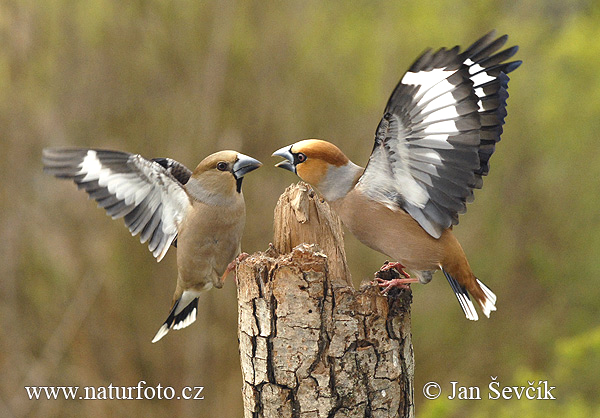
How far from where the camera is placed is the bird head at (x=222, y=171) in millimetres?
3951

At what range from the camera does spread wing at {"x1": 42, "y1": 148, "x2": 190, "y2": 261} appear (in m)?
3.92

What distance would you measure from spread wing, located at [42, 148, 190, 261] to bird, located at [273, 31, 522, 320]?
888mm

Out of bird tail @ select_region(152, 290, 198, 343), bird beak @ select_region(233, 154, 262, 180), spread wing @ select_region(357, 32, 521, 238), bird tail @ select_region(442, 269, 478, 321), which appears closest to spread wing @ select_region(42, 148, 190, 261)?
bird beak @ select_region(233, 154, 262, 180)

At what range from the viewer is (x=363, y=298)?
3146mm

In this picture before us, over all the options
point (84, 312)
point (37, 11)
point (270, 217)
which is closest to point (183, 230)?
point (270, 217)

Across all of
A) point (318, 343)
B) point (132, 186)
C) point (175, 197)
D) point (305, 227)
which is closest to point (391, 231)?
point (305, 227)

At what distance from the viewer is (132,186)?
160 inches

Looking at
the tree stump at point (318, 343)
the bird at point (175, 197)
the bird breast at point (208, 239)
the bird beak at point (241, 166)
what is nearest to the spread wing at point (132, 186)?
the bird at point (175, 197)

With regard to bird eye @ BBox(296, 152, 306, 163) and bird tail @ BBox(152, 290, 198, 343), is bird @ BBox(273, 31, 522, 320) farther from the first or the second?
bird tail @ BBox(152, 290, 198, 343)

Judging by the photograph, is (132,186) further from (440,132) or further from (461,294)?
(461,294)

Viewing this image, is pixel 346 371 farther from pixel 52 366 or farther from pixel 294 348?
pixel 52 366

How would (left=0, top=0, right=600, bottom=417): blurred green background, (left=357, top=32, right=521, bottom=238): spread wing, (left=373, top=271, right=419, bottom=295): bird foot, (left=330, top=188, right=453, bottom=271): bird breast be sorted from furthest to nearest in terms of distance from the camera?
1. (left=0, top=0, right=600, bottom=417): blurred green background
2. (left=330, top=188, right=453, bottom=271): bird breast
3. (left=373, top=271, right=419, bottom=295): bird foot
4. (left=357, top=32, right=521, bottom=238): spread wing

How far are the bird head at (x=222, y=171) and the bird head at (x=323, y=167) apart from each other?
39 cm

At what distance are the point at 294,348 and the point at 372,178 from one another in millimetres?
989
